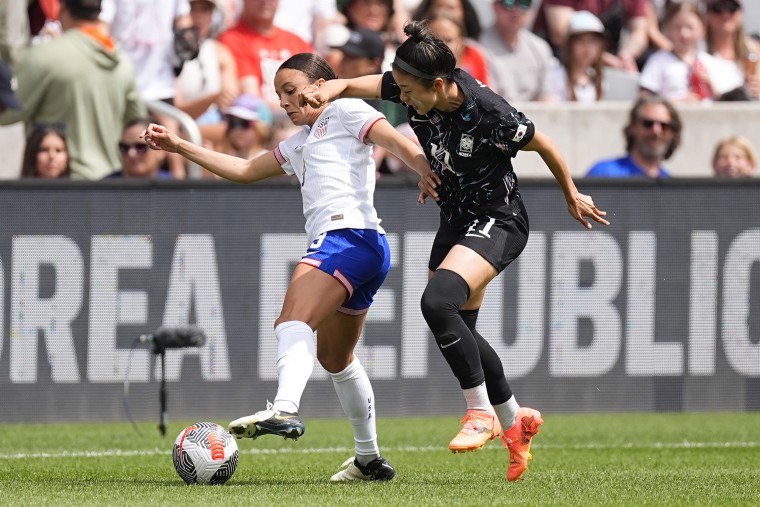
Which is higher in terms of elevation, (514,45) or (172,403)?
(514,45)

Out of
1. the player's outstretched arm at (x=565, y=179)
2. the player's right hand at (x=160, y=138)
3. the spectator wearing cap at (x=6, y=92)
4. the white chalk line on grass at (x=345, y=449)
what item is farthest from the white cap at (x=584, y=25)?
the player's right hand at (x=160, y=138)

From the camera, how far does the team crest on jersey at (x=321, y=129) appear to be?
270 inches

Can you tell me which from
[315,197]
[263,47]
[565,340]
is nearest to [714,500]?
[315,197]

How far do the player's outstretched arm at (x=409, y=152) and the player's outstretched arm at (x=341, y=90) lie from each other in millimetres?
254

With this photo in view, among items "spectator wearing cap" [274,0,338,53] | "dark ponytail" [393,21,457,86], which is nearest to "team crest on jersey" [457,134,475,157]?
"dark ponytail" [393,21,457,86]

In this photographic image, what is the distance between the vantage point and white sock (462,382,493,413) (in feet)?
22.1

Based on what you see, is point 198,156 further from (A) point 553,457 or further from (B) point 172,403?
(B) point 172,403

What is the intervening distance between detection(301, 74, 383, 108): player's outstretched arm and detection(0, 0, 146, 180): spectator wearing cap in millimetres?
4747

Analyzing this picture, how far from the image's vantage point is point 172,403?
10.5 m

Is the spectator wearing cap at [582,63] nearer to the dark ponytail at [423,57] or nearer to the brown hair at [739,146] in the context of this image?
the brown hair at [739,146]

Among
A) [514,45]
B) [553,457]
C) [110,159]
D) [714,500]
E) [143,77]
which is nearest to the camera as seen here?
[714,500]

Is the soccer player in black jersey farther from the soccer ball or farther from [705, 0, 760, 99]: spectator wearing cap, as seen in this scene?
[705, 0, 760, 99]: spectator wearing cap

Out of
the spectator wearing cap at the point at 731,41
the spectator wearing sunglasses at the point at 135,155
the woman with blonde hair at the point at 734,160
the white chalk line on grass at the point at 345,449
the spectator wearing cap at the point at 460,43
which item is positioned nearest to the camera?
the white chalk line on grass at the point at 345,449

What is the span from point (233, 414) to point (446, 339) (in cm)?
418
